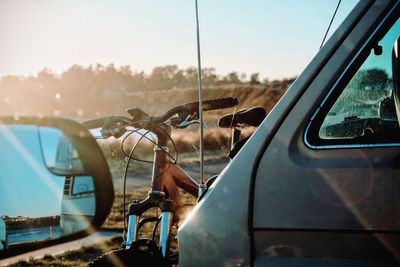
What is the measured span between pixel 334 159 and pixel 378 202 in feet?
0.67

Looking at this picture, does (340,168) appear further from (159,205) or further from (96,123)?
(96,123)

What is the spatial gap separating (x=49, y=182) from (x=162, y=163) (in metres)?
0.89

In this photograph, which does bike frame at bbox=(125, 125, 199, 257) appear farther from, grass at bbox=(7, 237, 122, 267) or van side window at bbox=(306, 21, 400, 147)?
grass at bbox=(7, 237, 122, 267)

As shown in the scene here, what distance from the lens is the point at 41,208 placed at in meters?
1.85

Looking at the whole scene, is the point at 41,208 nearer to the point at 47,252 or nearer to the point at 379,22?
the point at 379,22

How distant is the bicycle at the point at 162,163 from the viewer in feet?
8.55

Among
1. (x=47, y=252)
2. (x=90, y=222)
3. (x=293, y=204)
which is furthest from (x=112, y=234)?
(x=293, y=204)

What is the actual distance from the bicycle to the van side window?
34.1 inches

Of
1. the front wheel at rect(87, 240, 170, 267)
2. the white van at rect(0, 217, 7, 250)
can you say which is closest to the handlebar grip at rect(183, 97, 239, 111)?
the front wheel at rect(87, 240, 170, 267)

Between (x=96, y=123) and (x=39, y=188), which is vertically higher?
(x=96, y=123)

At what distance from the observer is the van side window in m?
1.82

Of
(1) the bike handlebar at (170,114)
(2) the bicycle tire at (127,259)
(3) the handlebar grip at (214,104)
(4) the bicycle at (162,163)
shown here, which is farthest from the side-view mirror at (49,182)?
(3) the handlebar grip at (214,104)

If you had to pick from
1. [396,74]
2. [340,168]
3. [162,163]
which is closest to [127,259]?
[162,163]

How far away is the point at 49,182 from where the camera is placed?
1955 mm
